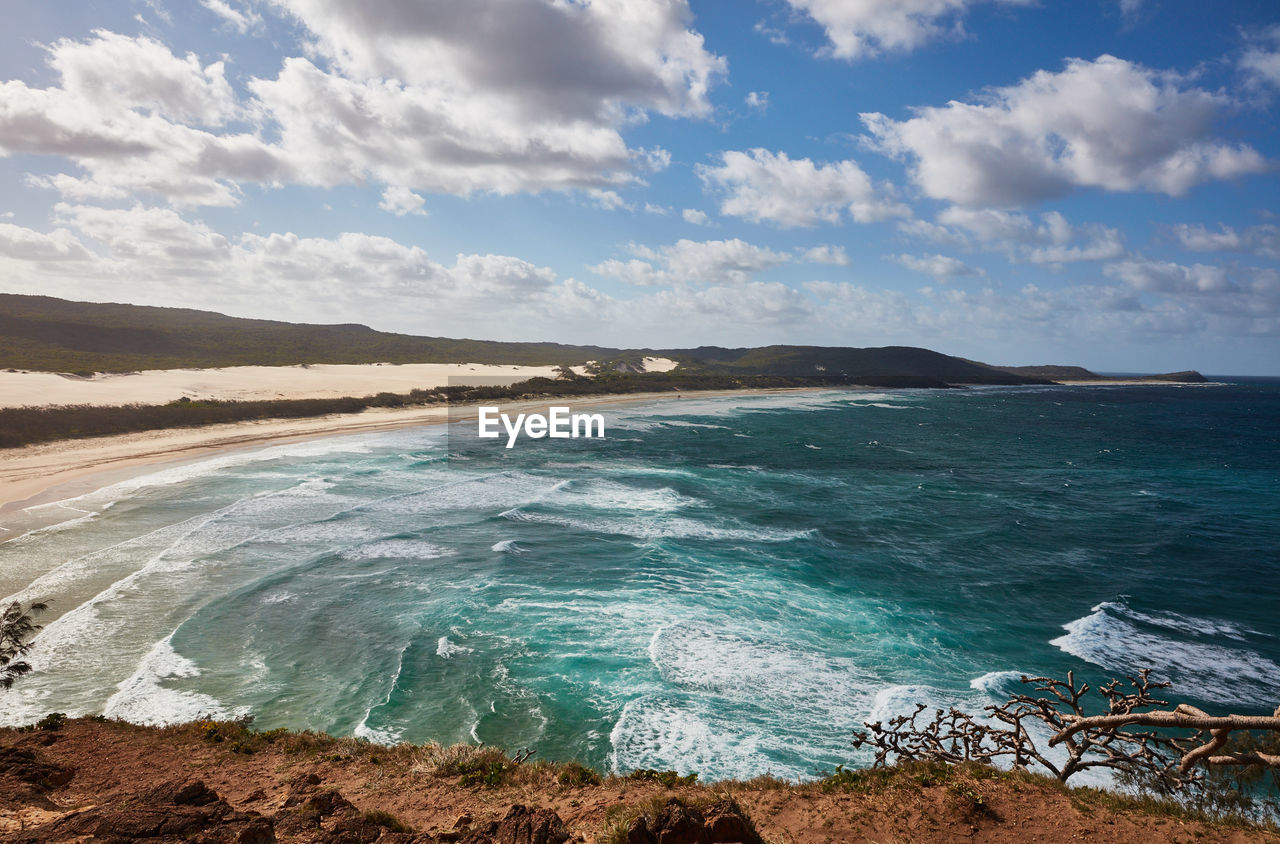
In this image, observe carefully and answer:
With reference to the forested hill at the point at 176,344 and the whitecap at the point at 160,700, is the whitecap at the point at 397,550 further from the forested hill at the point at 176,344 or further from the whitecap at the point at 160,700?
the forested hill at the point at 176,344

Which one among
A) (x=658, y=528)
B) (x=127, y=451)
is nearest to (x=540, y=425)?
(x=127, y=451)

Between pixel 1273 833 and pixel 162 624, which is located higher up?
pixel 1273 833

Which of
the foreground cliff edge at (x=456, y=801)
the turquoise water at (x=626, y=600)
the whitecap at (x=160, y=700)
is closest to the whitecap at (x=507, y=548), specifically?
the turquoise water at (x=626, y=600)

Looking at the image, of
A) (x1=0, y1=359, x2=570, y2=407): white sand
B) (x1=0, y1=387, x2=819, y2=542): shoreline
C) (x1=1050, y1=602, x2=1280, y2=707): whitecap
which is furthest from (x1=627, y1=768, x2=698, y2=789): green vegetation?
(x1=0, y1=359, x2=570, y2=407): white sand

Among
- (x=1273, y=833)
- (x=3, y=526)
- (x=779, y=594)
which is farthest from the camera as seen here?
(x=3, y=526)

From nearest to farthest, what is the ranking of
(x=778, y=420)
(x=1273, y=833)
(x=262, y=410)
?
(x=1273, y=833) → (x=262, y=410) → (x=778, y=420)

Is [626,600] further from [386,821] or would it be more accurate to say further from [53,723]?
[53,723]

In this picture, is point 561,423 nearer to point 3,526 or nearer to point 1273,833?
point 3,526

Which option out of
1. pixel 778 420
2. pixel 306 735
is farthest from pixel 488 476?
pixel 778 420
